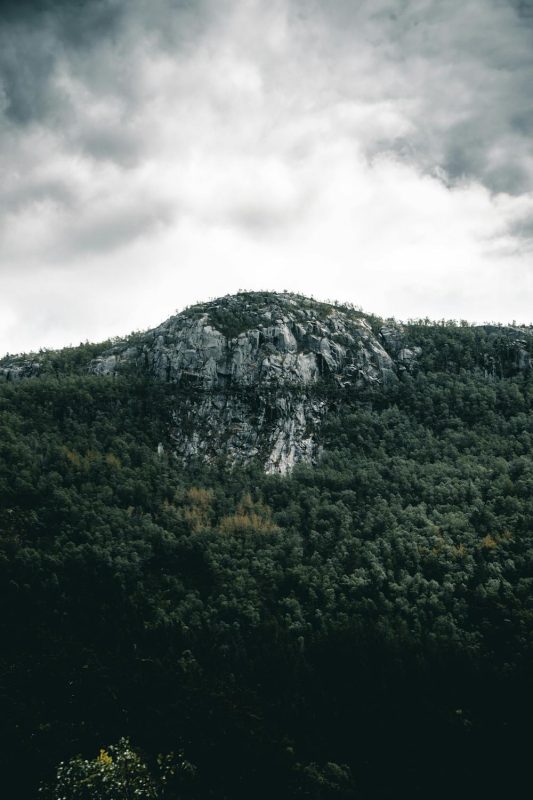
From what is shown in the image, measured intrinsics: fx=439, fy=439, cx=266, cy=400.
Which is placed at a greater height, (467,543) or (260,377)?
(260,377)

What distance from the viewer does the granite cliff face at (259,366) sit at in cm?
10678

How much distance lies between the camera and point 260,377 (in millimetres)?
111938

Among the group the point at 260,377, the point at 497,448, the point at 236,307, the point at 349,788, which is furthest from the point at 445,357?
the point at 349,788

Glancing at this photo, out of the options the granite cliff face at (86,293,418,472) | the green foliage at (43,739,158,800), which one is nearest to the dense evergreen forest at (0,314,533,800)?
the green foliage at (43,739,158,800)

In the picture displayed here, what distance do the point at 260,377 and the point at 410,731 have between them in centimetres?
7715

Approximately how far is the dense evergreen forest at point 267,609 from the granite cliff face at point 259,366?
719 cm

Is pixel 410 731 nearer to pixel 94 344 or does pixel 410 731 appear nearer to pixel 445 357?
pixel 445 357

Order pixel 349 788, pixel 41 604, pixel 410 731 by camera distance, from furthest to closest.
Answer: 1. pixel 41 604
2. pixel 410 731
3. pixel 349 788

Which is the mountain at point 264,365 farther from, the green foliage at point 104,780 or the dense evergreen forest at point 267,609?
the green foliage at point 104,780

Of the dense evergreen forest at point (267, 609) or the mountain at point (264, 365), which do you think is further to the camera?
the mountain at point (264, 365)

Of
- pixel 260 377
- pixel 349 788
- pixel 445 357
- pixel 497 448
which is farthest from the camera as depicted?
pixel 445 357

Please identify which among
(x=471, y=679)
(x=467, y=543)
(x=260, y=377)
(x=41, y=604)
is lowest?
(x=471, y=679)

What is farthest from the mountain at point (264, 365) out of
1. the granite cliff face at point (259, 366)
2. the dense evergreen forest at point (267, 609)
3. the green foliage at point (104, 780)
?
the green foliage at point (104, 780)

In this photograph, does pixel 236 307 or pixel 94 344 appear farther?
pixel 94 344
